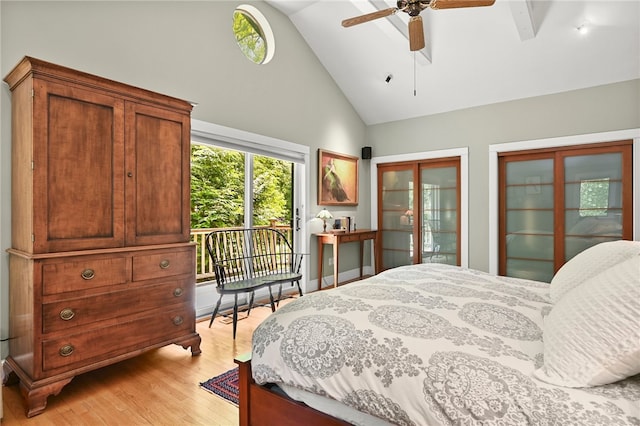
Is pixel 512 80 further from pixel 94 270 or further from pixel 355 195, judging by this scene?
pixel 94 270

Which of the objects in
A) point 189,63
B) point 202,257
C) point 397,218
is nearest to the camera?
point 189,63

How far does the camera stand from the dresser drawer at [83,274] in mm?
1987

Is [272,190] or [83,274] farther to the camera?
[272,190]

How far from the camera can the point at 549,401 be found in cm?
91

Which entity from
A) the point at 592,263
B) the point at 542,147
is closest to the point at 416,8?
the point at 592,263

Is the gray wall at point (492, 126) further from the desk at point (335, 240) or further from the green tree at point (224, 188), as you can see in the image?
the green tree at point (224, 188)

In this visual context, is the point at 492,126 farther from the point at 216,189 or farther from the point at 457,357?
the point at 457,357

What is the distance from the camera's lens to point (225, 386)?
2217 millimetres

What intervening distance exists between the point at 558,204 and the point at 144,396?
15.4 feet

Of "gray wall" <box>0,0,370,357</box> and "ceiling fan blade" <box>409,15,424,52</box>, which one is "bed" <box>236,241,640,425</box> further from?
"gray wall" <box>0,0,370,357</box>

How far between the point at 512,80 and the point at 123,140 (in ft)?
14.1

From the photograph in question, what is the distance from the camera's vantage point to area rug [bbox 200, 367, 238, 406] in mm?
2094

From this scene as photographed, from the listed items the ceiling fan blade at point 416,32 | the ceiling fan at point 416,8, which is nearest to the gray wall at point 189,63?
the ceiling fan at point 416,8

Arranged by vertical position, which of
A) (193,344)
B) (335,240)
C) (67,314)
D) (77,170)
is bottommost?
(193,344)
